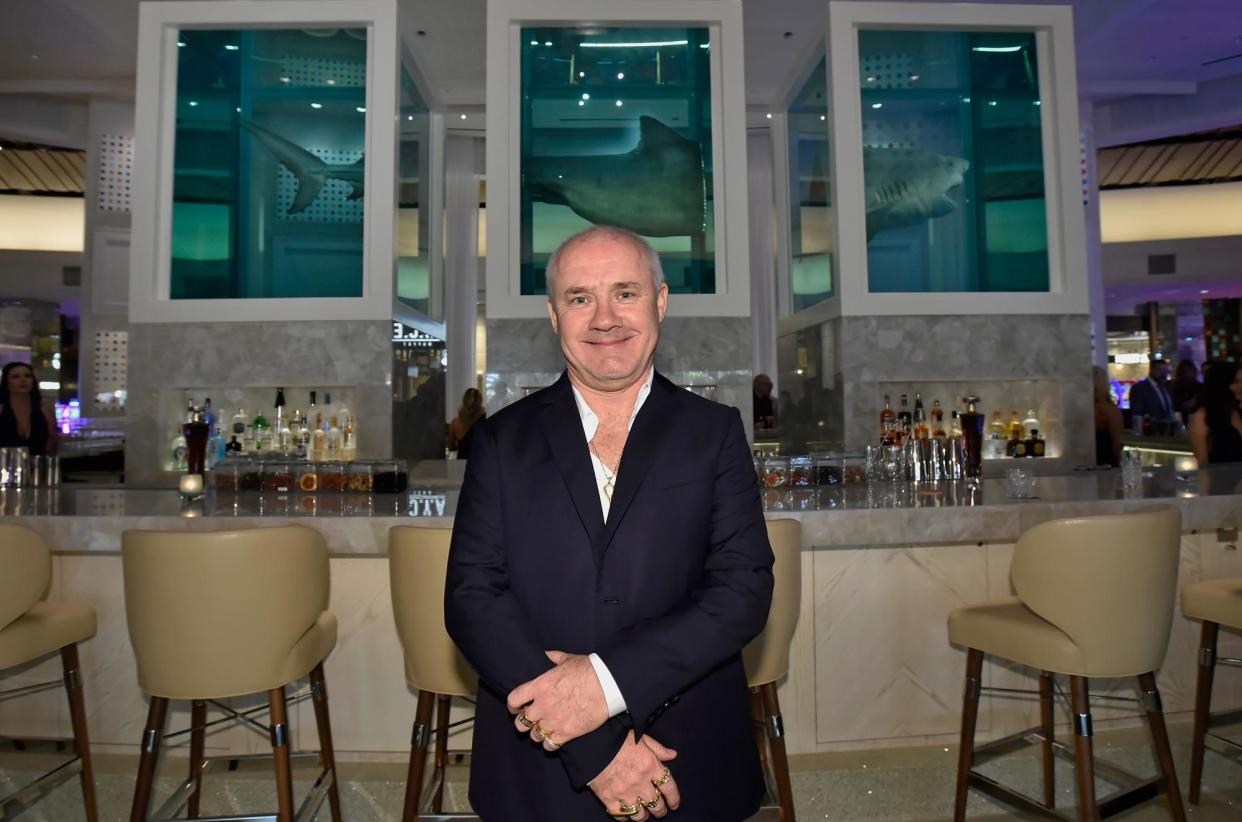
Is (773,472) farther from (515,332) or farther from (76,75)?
(76,75)

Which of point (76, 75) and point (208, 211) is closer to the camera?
point (208, 211)

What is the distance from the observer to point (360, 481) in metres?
2.86

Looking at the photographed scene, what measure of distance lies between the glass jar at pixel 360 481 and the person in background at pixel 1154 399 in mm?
7430

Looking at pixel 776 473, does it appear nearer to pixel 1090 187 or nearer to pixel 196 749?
pixel 196 749

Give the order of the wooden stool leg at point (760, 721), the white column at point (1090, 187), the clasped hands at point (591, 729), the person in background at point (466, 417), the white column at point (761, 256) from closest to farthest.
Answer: the clasped hands at point (591, 729)
the wooden stool leg at point (760, 721)
the person in background at point (466, 417)
the white column at point (1090, 187)
the white column at point (761, 256)

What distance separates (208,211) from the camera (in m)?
4.16

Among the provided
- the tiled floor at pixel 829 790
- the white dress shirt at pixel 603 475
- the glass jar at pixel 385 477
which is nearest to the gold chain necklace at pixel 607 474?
the white dress shirt at pixel 603 475

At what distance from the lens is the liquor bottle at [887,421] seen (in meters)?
3.59

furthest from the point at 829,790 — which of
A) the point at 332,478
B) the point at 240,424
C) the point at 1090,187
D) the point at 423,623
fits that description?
the point at 1090,187

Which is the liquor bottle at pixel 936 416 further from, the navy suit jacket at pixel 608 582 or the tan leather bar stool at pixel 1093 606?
the navy suit jacket at pixel 608 582

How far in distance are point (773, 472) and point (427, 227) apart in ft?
10.0

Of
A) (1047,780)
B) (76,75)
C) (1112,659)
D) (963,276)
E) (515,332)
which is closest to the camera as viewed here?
(1112,659)

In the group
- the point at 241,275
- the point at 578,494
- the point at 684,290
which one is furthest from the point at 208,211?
the point at 578,494

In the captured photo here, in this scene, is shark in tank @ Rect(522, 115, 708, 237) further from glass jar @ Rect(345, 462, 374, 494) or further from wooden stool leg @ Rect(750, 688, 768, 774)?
wooden stool leg @ Rect(750, 688, 768, 774)
